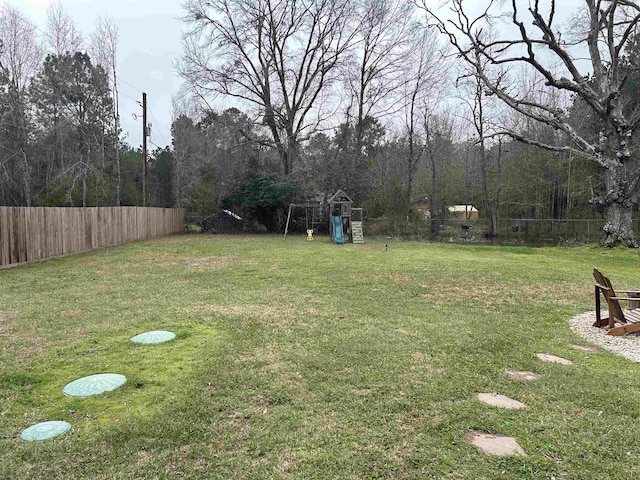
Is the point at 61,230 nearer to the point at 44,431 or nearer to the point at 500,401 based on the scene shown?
the point at 44,431

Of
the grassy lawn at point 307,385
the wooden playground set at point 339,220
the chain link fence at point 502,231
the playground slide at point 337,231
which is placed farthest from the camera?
the chain link fence at point 502,231

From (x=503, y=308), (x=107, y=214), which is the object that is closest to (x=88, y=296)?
(x=503, y=308)

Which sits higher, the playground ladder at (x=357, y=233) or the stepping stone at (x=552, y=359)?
the playground ladder at (x=357, y=233)

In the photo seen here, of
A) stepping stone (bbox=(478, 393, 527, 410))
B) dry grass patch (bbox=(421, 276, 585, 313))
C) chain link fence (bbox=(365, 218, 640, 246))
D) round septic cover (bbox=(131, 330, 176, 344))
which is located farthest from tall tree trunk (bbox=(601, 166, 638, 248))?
round septic cover (bbox=(131, 330, 176, 344))

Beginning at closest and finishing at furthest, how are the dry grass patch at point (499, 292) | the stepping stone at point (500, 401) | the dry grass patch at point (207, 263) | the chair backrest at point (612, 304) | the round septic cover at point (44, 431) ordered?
1. the round septic cover at point (44, 431)
2. the stepping stone at point (500, 401)
3. the chair backrest at point (612, 304)
4. the dry grass patch at point (499, 292)
5. the dry grass patch at point (207, 263)

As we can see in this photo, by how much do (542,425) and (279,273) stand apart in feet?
22.2

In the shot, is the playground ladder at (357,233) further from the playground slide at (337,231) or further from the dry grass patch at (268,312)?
the dry grass patch at (268,312)

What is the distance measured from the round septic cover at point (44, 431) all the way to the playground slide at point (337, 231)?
14440mm

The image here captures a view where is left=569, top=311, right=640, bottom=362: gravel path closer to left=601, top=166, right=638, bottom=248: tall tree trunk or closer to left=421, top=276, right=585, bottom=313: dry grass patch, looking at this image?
left=421, top=276, right=585, bottom=313: dry grass patch

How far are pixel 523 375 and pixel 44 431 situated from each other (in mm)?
3451

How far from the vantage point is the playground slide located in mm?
16859

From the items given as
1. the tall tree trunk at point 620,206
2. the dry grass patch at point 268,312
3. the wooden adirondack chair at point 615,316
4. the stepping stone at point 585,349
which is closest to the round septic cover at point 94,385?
the dry grass patch at point 268,312

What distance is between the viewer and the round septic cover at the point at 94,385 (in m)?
2.85

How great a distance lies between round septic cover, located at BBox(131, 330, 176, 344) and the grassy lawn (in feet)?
0.42
